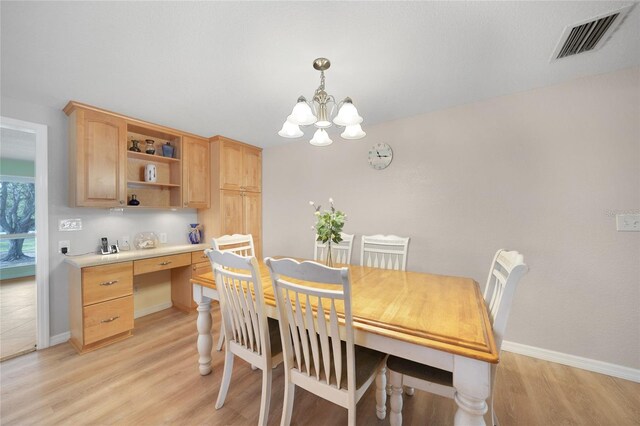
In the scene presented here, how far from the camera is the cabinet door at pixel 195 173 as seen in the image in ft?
10.2

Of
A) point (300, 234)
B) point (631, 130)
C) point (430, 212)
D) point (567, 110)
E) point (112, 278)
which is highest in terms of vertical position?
point (567, 110)

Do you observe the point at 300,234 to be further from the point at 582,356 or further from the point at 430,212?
the point at 582,356

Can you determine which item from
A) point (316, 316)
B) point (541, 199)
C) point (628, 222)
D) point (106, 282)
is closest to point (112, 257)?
point (106, 282)

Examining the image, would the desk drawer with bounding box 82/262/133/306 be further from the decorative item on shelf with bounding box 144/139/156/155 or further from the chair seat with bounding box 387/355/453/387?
the chair seat with bounding box 387/355/453/387

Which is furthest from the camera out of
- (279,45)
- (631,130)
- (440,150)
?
(440,150)

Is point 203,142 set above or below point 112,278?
above

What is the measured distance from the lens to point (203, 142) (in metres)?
3.32

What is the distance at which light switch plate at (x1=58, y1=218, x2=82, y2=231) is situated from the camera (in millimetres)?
2391

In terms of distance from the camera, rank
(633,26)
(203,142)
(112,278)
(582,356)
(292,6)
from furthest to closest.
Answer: (203,142) → (112,278) → (582,356) → (633,26) → (292,6)

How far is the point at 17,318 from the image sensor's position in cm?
285

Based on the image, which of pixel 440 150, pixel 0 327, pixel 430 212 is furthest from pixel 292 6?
pixel 0 327

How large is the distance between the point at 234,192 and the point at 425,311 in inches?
118

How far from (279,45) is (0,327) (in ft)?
13.7

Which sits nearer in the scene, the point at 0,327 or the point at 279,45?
the point at 279,45
